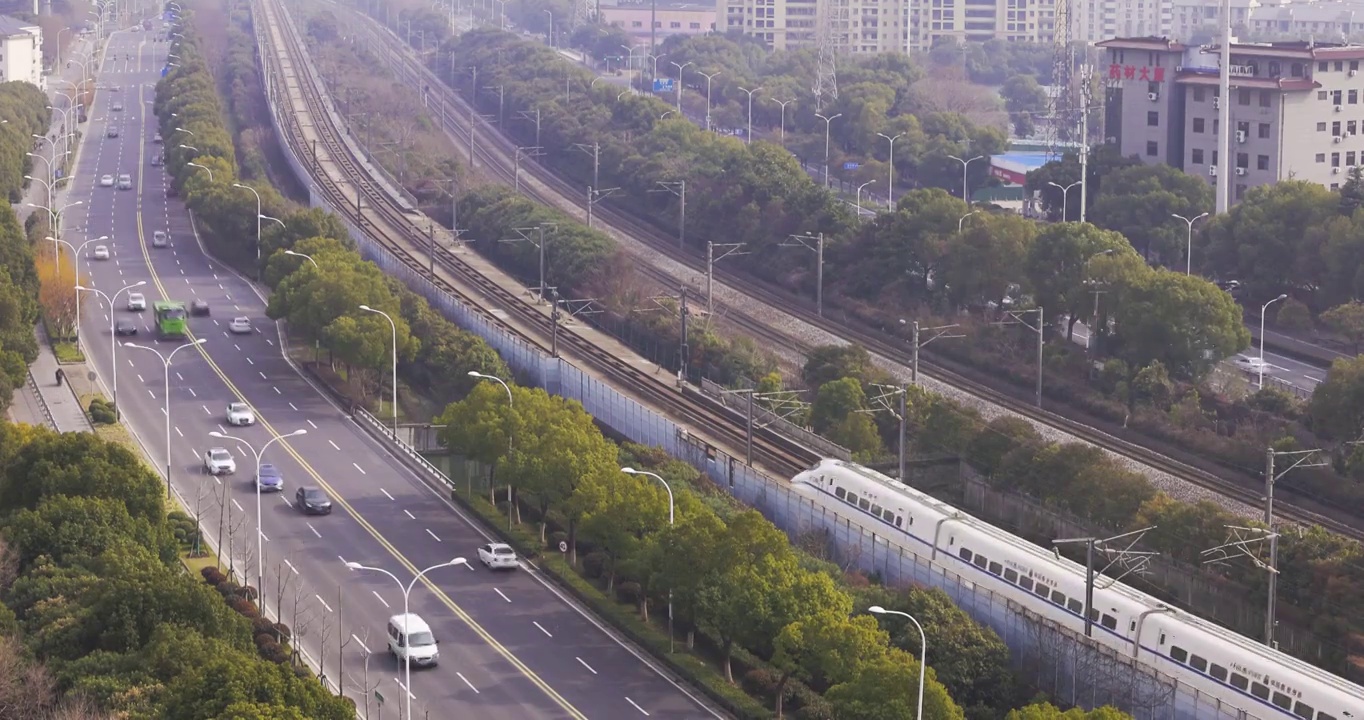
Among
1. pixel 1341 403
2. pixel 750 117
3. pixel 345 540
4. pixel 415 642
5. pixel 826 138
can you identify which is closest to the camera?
pixel 415 642

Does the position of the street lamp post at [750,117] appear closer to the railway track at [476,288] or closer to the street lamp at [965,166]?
the street lamp at [965,166]

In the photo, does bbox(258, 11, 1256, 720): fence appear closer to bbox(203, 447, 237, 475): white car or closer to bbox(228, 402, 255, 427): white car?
bbox(228, 402, 255, 427): white car

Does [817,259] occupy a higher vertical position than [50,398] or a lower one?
higher

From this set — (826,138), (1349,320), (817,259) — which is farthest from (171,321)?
(826,138)

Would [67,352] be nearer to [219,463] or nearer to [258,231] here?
[258,231]

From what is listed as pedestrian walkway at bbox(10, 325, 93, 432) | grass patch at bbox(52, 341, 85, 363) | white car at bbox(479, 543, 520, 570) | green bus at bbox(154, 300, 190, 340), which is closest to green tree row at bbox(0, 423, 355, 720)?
white car at bbox(479, 543, 520, 570)

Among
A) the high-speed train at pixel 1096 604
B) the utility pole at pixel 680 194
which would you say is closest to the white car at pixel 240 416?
the high-speed train at pixel 1096 604

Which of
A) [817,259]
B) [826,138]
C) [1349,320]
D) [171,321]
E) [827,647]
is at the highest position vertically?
[826,138]
